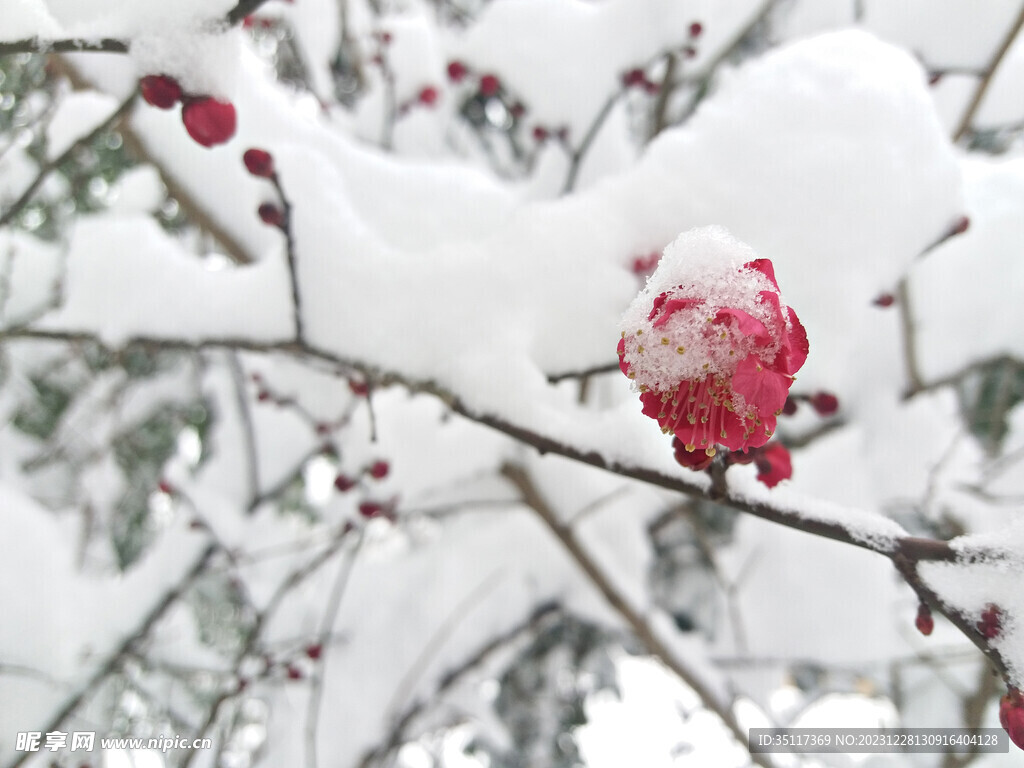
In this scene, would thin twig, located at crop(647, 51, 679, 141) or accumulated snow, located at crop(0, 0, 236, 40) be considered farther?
thin twig, located at crop(647, 51, 679, 141)

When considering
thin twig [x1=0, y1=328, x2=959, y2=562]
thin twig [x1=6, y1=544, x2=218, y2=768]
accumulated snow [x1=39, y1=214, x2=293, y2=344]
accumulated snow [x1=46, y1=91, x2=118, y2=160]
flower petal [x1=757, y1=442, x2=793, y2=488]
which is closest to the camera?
thin twig [x1=0, y1=328, x2=959, y2=562]

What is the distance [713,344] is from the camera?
1.77 feet

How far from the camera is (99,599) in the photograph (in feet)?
6.11

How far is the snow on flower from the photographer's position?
538 mm

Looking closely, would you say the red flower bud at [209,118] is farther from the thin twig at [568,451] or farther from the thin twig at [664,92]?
the thin twig at [664,92]

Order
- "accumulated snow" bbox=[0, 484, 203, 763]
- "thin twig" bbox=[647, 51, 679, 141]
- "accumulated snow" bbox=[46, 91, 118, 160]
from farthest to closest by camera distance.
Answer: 1. "thin twig" bbox=[647, 51, 679, 141]
2. "accumulated snow" bbox=[46, 91, 118, 160]
3. "accumulated snow" bbox=[0, 484, 203, 763]

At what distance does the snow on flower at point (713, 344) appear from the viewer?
54 cm

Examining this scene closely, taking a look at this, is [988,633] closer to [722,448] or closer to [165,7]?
[722,448]

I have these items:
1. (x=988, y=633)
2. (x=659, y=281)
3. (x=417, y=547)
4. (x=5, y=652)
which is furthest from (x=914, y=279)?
(x=5, y=652)

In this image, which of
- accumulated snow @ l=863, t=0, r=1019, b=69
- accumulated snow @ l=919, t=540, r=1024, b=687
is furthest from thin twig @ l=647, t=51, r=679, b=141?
accumulated snow @ l=919, t=540, r=1024, b=687

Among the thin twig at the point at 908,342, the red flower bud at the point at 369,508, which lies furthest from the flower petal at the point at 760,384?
the thin twig at the point at 908,342

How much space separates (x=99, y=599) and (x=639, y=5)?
7.39ft

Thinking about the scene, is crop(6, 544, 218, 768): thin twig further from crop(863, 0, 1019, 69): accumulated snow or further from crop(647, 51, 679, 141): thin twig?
crop(863, 0, 1019, 69): accumulated snow

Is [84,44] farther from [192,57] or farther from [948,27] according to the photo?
[948,27]
